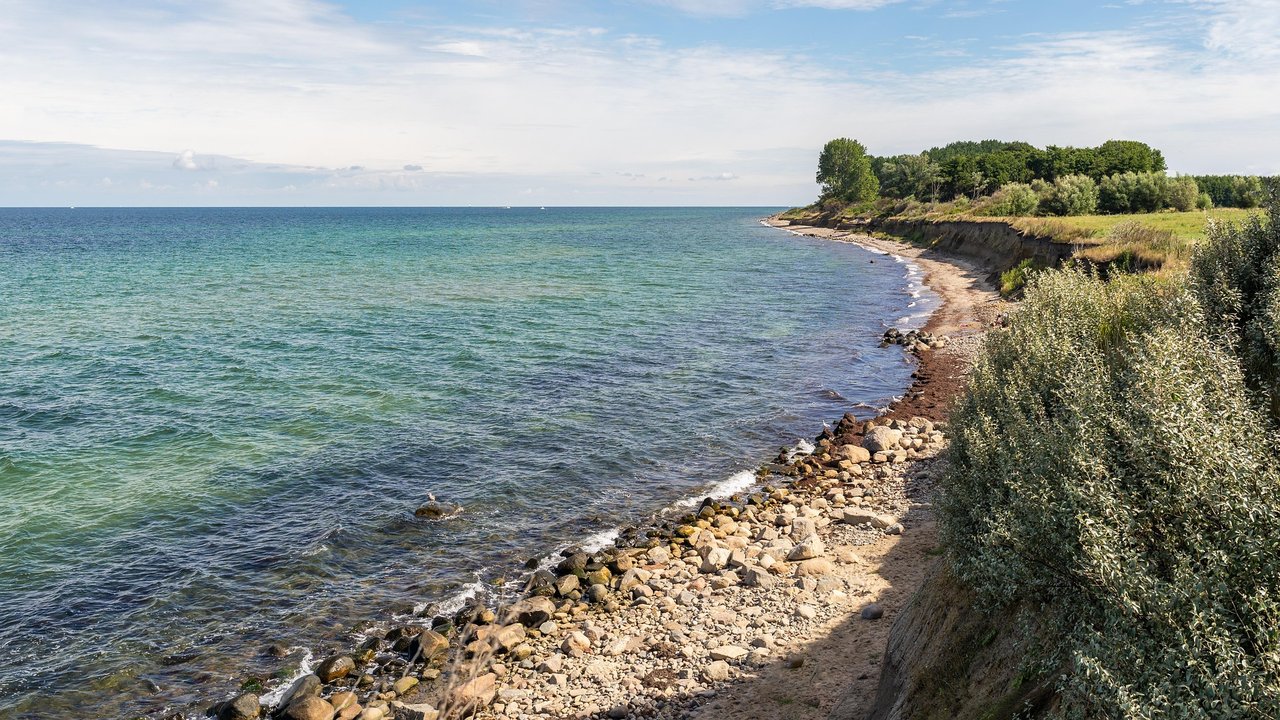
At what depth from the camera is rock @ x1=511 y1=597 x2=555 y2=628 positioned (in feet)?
58.5

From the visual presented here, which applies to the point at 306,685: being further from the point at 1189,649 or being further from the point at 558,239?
the point at 558,239

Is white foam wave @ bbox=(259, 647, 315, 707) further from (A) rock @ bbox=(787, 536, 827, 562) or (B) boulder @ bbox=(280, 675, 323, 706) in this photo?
(A) rock @ bbox=(787, 536, 827, 562)

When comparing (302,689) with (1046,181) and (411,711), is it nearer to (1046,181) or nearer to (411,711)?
(411,711)

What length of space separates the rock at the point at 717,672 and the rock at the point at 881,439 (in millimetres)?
14338

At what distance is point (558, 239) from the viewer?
6471 inches

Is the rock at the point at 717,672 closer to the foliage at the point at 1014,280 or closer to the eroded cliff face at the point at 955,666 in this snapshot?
the eroded cliff face at the point at 955,666

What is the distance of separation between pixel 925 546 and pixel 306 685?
1492 centimetres

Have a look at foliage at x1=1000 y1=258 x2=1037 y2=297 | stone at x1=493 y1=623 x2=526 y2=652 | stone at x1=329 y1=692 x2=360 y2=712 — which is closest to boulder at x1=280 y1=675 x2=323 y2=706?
stone at x1=329 y1=692 x2=360 y2=712

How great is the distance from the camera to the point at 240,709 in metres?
14.7

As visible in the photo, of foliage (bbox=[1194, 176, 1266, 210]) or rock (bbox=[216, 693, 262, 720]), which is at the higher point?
foliage (bbox=[1194, 176, 1266, 210])

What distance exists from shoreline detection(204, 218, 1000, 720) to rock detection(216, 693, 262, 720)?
0.09 feet

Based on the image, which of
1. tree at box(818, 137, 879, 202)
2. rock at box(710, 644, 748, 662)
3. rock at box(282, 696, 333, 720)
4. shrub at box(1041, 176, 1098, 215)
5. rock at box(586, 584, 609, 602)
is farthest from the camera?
tree at box(818, 137, 879, 202)

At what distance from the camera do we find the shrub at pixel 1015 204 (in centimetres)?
8638

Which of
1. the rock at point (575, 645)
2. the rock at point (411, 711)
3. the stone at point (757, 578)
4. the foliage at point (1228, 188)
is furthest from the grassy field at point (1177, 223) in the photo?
the rock at point (411, 711)
